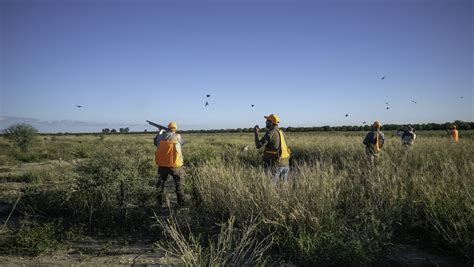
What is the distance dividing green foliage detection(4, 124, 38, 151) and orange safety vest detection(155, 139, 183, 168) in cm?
2336

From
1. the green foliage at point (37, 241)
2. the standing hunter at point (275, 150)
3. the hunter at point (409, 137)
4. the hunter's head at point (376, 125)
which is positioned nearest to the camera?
the green foliage at point (37, 241)

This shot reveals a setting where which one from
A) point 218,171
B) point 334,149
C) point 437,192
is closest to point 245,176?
point 218,171

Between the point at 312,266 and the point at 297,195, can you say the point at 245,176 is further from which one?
the point at 312,266

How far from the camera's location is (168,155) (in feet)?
23.1

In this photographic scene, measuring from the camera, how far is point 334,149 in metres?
16.0

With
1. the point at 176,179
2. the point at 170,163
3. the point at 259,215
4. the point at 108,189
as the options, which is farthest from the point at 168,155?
the point at 259,215

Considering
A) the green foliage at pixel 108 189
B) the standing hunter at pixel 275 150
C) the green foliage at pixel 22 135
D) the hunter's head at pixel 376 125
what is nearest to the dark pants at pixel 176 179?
the green foliage at pixel 108 189

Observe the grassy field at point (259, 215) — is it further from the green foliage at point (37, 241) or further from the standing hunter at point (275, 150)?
the standing hunter at point (275, 150)

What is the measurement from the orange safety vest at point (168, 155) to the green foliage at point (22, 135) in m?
23.4

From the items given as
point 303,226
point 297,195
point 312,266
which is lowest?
point 312,266

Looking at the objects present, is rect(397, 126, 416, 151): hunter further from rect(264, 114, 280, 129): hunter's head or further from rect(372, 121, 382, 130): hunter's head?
rect(264, 114, 280, 129): hunter's head

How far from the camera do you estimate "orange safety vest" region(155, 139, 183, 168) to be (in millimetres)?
6992

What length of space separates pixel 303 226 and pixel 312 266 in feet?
2.08

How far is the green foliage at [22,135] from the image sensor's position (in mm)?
25189
